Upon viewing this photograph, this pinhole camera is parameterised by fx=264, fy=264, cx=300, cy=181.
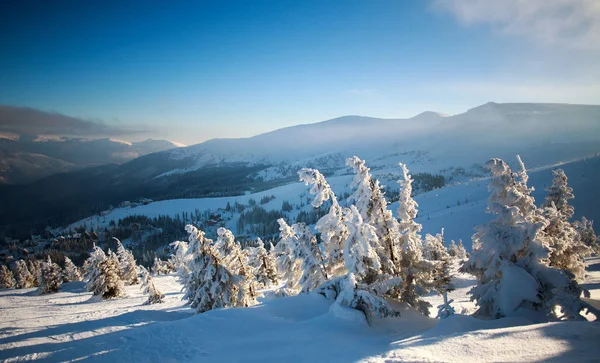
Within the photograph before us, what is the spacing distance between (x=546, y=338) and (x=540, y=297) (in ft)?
16.2

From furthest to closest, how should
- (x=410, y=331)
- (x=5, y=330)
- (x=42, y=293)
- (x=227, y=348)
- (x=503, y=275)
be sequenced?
1. (x=42, y=293)
2. (x=5, y=330)
3. (x=503, y=275)
4. (x=410, y=331)
5. (x=227, y=348)

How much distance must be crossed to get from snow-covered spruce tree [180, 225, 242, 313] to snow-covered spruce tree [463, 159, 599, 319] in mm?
16887

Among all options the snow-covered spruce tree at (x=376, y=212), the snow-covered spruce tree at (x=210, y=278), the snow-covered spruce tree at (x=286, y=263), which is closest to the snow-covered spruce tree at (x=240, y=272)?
the snow-covered spruce tree at (x=210, y=278)

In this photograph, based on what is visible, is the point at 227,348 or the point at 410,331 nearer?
the point at 227,348

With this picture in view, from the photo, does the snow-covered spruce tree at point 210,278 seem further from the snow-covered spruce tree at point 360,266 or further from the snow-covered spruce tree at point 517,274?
the snow-covered spruce tree at point 517,274

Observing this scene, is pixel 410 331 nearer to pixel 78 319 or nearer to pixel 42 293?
pixel 78 319

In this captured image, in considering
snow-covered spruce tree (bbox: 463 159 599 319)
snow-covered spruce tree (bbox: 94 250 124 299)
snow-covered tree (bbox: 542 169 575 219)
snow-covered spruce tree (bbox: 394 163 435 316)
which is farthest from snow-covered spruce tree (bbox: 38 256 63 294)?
snow-covered tree (bbox: 542 169 575 219)

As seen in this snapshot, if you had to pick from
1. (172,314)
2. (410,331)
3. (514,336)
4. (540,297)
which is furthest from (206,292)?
(540,297)

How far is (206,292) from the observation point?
21.2 meters

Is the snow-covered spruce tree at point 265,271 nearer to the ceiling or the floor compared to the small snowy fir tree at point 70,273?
nearer to the ceiling

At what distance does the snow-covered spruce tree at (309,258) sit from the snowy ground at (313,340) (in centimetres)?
492

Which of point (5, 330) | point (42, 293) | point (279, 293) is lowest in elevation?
point (42, 293)

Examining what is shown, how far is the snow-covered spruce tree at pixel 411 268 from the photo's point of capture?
15594 mm

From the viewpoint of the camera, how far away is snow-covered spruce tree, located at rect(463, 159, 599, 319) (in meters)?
12.4
